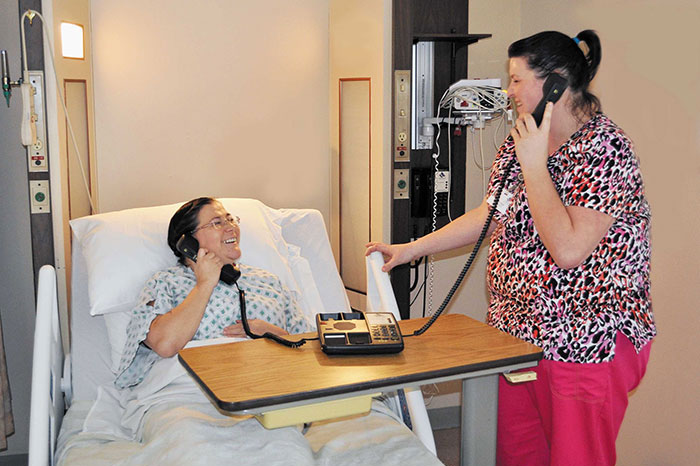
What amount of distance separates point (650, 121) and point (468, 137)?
829 mm

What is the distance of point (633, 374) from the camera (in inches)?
72.3

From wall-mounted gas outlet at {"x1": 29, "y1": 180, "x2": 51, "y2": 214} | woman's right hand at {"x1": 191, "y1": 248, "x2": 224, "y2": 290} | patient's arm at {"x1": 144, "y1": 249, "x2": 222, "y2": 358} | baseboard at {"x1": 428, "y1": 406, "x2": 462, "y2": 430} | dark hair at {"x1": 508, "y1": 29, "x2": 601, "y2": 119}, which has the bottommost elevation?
baseboard at {"x1": 428, "y1": 406, "x2": 462, "y2": 430}

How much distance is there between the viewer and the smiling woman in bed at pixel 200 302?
2021mm

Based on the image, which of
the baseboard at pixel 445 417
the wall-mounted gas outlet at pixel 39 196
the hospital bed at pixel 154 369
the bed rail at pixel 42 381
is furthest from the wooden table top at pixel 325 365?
the baseboard at pixel 445 417

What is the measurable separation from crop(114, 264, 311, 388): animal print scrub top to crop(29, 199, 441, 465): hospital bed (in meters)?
0.11

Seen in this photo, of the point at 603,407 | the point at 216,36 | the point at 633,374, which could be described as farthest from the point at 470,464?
the point at 216,36

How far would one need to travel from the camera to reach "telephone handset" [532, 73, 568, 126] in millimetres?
1724

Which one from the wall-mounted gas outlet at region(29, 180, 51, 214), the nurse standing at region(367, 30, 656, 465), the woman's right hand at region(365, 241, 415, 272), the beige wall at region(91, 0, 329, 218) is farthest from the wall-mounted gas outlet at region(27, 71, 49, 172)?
the nurse standing at region(367, 30, 656, 465)

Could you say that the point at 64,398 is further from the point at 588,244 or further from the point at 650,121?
the point at 650,121

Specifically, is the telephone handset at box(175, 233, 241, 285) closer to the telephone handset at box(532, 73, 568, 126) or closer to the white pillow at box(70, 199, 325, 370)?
the white pillow at box(70, 199, 325, 370)

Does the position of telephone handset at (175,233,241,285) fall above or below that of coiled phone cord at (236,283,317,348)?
above

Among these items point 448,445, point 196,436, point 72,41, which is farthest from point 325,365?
point 448,445

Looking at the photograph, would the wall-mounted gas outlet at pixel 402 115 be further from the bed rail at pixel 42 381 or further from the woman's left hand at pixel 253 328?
the bed rail at pixel 42 381

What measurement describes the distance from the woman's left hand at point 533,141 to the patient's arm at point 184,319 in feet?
3.10
